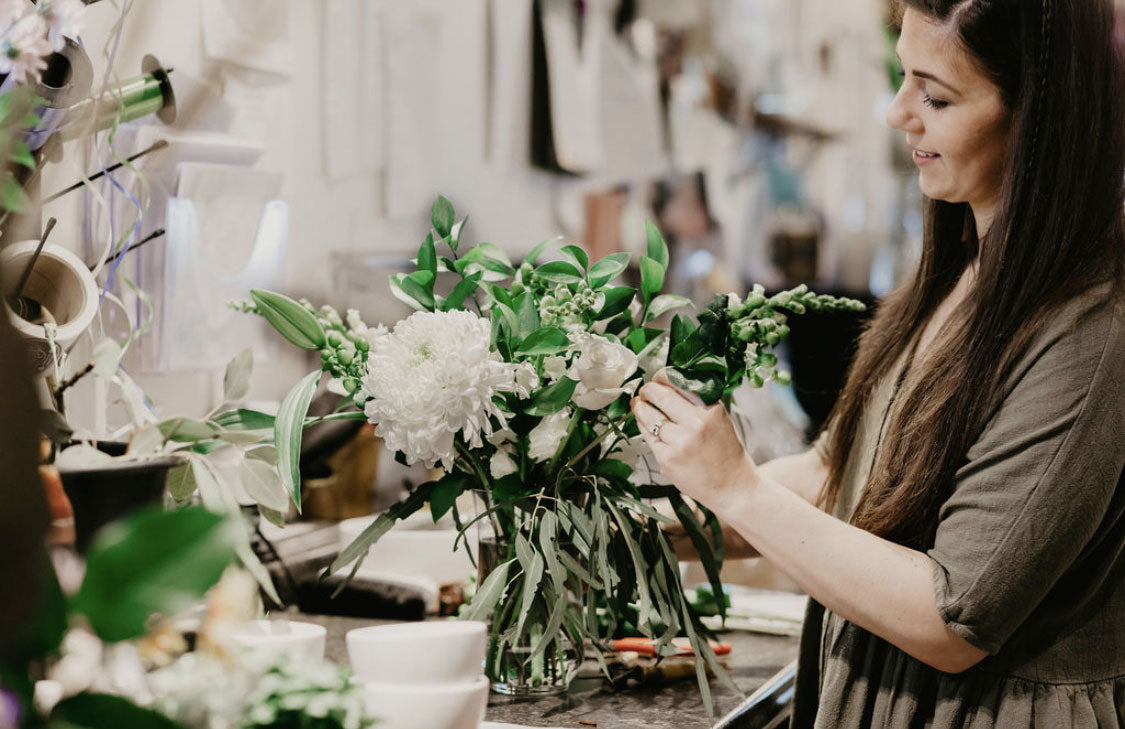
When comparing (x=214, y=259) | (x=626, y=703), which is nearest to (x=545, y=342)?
(x=626, y=703)

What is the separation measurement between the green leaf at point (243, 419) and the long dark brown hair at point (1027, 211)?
0.64 m

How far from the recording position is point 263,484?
3.69 feet

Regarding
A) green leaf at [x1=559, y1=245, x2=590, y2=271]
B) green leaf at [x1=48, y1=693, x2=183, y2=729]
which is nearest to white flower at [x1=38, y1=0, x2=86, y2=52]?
green leaf at [x1=559, y1=245, x2=590, y2=271]

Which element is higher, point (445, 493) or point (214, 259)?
point (214, 259)

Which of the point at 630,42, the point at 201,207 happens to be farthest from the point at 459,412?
the point at 630,42

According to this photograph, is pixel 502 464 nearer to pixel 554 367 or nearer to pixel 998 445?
pixel 554 367

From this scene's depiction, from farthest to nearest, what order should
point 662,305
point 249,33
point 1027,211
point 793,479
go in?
point 249,33 < point 793,479 < point 662,305 < point 1027,211

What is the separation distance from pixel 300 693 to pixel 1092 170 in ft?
3.02

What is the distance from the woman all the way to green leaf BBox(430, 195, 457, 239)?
0.28m

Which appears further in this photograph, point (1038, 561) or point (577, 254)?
point (577, 254)

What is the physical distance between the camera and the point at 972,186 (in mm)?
1196

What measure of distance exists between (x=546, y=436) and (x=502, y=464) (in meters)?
0.06

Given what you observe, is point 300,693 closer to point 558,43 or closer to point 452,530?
point 452,530

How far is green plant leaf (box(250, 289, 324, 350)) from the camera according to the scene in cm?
114
